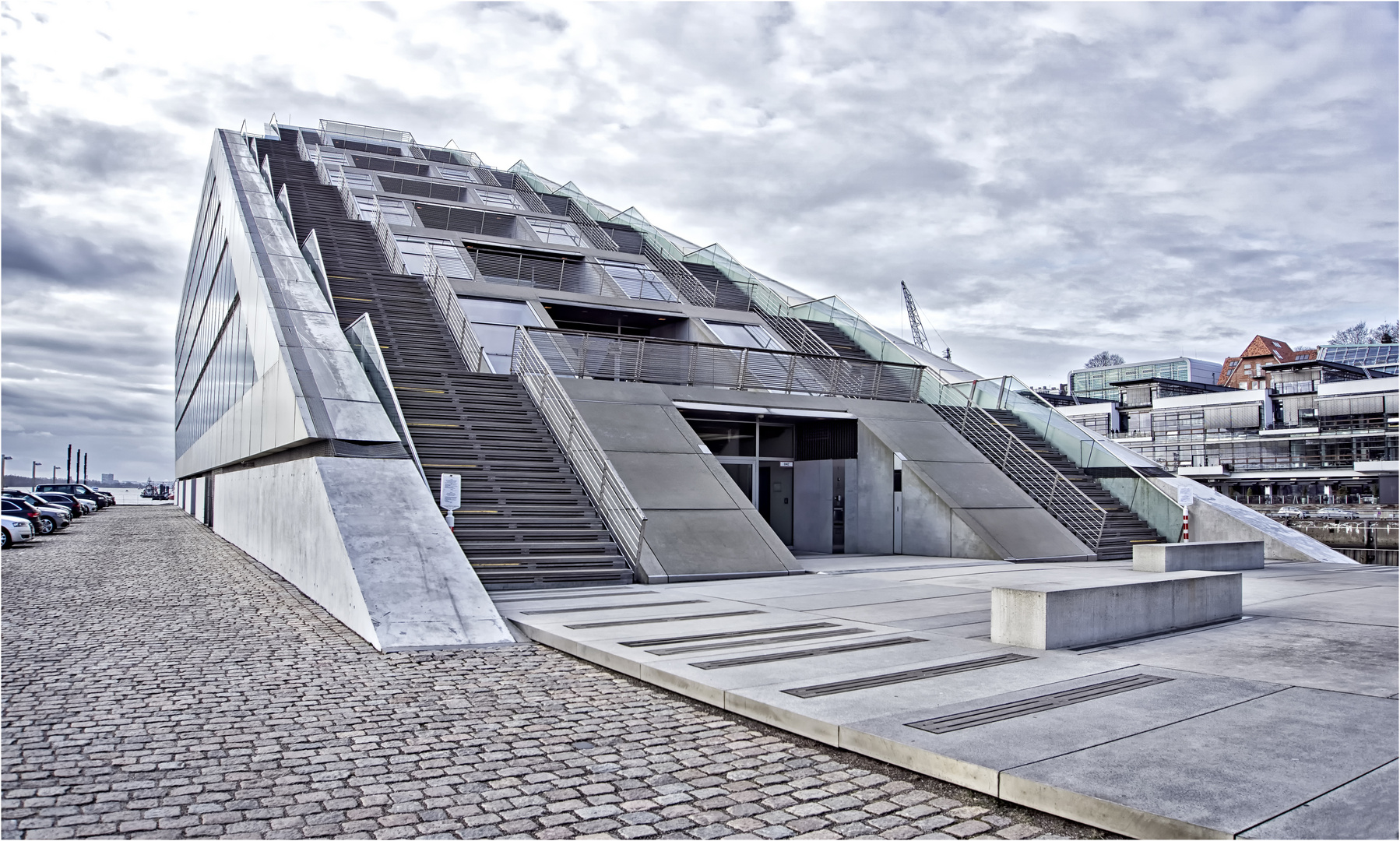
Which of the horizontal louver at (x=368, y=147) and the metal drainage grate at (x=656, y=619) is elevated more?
the horizontal louver at (x=368, y=147)

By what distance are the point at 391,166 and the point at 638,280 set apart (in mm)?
26738

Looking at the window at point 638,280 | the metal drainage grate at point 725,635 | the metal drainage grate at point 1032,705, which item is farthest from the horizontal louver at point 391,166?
the metal drainage grate at point 1032,705

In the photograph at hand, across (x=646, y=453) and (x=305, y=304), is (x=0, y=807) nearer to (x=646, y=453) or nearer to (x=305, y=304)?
(x=646, y=453)

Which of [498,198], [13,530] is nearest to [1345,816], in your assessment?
[13,530]

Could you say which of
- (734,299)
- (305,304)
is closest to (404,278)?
(305,304)

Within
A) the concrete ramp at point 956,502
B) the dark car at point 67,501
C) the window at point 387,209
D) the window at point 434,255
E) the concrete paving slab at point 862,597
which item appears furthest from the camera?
the dark car at point 67,501

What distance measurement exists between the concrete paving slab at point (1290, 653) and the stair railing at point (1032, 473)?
30.0 ft

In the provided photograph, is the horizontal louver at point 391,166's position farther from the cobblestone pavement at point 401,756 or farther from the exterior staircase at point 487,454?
the cobblestone pavement at point 401,756

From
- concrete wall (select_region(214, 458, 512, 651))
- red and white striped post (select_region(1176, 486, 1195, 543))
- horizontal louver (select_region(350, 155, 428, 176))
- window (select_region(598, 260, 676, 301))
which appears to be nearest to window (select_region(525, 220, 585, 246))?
window (select_region(598, 260, 676, 301))

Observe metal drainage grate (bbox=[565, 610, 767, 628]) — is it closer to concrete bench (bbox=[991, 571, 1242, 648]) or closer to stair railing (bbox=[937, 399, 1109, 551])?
concrete bench (bbox=[991, 571, 1242, 648])

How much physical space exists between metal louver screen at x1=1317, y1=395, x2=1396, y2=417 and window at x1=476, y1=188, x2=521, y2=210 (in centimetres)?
5749

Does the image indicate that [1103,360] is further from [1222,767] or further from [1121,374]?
[1222,767]

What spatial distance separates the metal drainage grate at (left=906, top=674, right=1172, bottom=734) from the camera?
605cm

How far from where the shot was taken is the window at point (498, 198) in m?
43.9
